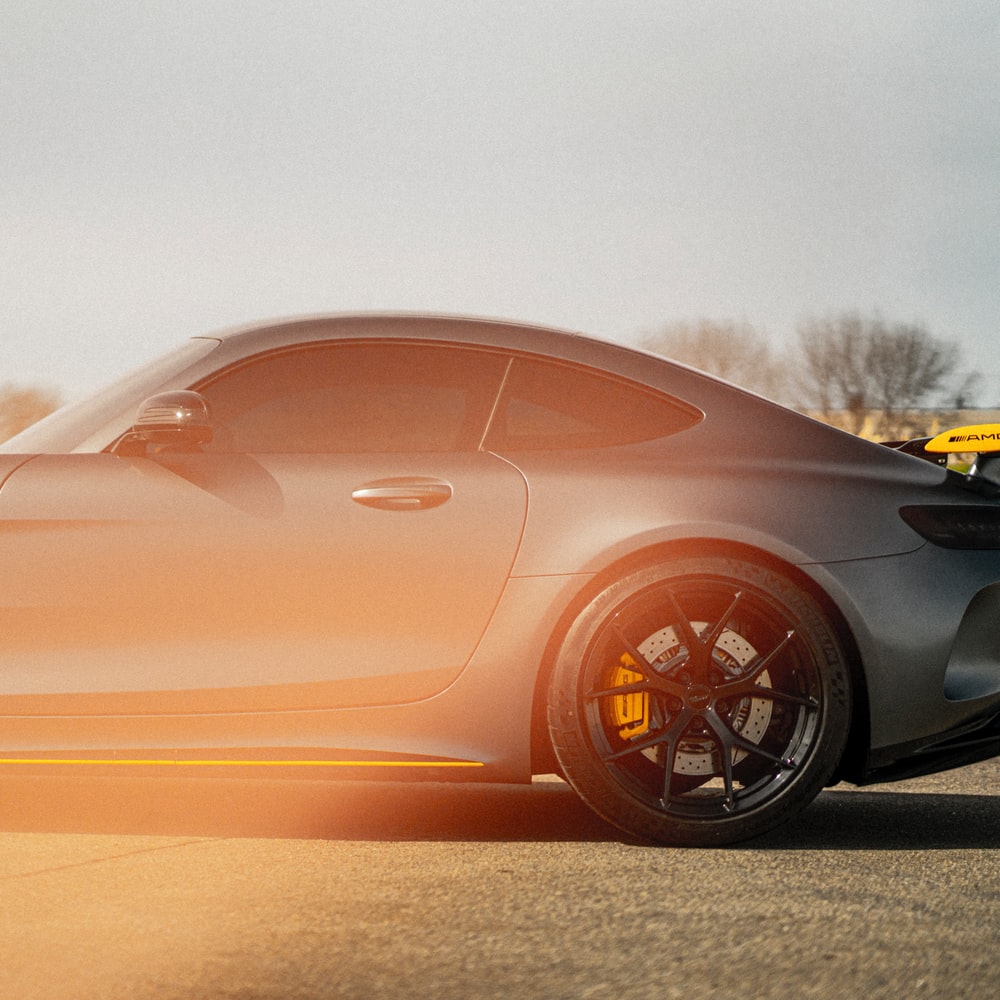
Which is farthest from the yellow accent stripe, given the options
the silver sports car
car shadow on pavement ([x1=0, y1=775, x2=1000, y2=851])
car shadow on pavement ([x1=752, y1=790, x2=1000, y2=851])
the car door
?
car shadow on pavement ([x1=752, y1=790, x2=1000, y2=851])

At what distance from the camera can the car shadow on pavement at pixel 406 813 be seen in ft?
14.6

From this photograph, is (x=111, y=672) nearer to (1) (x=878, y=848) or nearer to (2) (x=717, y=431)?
(2) (x=717, y=431)

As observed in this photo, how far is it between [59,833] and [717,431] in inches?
88.6

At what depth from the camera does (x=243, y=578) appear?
402cm

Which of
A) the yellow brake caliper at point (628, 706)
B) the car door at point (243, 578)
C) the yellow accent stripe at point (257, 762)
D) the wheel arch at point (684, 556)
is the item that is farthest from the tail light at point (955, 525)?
the yellow accent stripe at point (257, 762)

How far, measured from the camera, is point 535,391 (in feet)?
14.1

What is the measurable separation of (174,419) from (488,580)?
94 centimetres

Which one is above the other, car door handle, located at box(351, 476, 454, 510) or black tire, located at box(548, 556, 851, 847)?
car door handle, located at box(351, 476, 454, 510)

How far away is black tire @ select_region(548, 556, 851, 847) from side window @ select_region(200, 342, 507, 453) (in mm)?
694

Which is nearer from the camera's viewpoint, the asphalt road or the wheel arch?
the asphalt road

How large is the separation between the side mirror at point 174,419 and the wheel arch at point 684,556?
111cm

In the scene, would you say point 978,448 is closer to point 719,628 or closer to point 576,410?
point 719,628

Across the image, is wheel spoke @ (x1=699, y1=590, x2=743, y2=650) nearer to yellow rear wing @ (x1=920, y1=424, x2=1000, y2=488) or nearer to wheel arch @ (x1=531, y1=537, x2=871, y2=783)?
wheel arch @ (x1=531, y1=537, x2=871, y2=783)

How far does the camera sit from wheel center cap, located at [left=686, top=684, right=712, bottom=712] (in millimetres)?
4156
